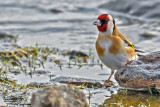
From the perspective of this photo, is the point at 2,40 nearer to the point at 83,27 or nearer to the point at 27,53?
the point at 27,53

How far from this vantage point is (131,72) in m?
4.59

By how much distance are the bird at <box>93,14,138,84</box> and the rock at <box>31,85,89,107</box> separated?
1.61 meters

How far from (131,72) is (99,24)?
911 millimetres

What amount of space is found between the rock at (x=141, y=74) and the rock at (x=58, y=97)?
1370mm

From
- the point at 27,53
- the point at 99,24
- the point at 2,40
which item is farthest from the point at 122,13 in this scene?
the point at 99,24

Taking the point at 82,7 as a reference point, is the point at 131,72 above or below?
below

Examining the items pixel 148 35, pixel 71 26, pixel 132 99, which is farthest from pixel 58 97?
pixel 71 26

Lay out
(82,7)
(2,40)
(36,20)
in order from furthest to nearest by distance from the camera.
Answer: (82,7) → (36,20) → (2,40)

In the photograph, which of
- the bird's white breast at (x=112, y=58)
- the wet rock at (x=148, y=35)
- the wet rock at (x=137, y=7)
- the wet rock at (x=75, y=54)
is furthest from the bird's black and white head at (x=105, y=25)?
the wet rock at (x=137, y=7)

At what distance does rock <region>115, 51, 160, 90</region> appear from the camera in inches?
175

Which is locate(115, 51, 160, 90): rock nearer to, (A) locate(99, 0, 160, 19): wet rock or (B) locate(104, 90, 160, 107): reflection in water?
(B) locate(104, 90, 160, 107): reflection in water

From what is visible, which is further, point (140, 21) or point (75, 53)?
point (140, 21)

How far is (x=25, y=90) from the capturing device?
445cm

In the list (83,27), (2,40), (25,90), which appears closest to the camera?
(25,90)
